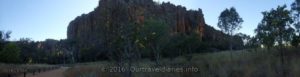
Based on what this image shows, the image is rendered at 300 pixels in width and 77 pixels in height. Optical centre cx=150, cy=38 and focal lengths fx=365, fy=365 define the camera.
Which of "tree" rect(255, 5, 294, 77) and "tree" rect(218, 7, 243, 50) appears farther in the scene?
"tree" rect(218, 7, 243, 50)

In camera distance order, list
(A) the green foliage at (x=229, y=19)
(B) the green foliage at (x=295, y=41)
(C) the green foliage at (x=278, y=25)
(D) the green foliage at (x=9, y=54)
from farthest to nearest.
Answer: (D) the green foliage at (x=9, y=54) → (A) the green foliage at (x=229, y=19) → (B) the green foliage at (x=295, y=41) → (C) the green foliage at (x=278, y=25)

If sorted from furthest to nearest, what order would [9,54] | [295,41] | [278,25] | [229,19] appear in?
1. [9,54]
2. [229,19]
3. [295,41]
4. [278,25]

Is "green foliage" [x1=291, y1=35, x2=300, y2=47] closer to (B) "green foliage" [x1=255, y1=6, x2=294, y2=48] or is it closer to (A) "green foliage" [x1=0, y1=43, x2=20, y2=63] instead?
(B) "green foliage" [x1=255, y1=6, x2=294, y2=48]

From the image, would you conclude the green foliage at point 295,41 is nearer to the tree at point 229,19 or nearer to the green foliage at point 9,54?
the tree at point 229,19

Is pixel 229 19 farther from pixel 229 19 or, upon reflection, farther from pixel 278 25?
pixel 278 25

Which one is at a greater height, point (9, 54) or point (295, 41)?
point (295, 41)

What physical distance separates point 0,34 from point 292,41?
61.2 m

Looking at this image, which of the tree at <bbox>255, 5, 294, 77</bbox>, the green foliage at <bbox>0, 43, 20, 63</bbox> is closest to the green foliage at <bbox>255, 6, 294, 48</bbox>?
the tree at <bbox>255, 5, 294, 77</bbox>

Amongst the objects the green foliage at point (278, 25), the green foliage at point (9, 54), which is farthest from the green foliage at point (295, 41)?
the green foliage at point (9, 54)

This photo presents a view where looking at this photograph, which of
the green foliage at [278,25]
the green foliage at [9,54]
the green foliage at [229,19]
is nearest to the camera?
the green foliage at [278,25]

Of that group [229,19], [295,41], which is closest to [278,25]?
[295,41]

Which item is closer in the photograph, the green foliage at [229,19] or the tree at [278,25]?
the tree at [278,25]

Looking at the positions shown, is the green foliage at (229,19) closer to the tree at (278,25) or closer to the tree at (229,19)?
the tree at (229,19)

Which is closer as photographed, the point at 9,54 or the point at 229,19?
the point at 229,19
